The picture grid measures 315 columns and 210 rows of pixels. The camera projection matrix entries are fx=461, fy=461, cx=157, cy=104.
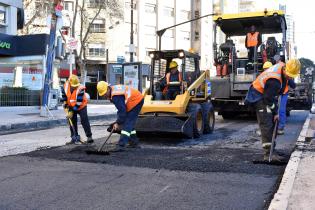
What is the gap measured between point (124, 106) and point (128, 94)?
0.31 metres

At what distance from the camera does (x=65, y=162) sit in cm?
776

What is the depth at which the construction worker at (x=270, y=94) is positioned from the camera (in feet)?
24.3

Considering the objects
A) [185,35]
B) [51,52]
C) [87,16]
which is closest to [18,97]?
[51,52]

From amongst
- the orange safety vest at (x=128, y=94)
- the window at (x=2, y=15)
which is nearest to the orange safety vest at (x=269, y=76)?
the orange safety vest at (x=128, y=94)

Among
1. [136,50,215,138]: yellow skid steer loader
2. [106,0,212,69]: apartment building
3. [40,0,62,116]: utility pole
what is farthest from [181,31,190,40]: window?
[136,50,215,138]: yellow skid steer loader

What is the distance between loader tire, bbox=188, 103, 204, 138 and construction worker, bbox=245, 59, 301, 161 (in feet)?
10.4

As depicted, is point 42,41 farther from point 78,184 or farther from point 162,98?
point 78,184

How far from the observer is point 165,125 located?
10.1 m

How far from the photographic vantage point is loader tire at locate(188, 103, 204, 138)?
35.4ft

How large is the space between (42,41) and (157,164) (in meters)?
15.6

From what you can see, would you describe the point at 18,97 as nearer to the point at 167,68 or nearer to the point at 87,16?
the point at 167,68

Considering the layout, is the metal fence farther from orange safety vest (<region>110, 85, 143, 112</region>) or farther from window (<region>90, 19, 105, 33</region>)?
window (<region>90, 19, 105, 33</region>)

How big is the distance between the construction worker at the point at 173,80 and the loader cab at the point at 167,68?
94 mm

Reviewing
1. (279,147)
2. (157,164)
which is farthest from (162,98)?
(157,164)
